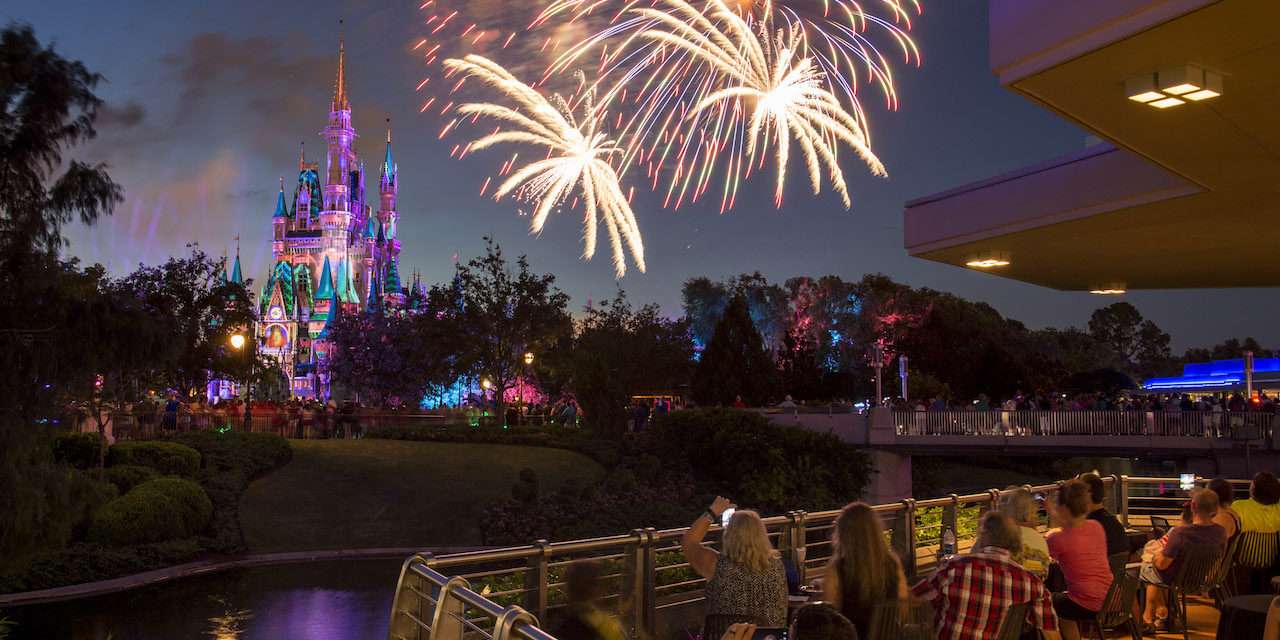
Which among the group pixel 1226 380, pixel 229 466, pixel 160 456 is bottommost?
pixel 229 466

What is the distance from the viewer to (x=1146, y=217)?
37.3ft

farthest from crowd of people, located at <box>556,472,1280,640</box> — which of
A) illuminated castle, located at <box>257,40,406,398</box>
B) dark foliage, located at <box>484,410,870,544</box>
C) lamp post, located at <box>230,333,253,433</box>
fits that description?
illuminated castle, located at <box>257,40,406,398</box>

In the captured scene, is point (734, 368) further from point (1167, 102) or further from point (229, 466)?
point (1167, 102)

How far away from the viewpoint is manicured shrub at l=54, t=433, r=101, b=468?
26984 millimetres

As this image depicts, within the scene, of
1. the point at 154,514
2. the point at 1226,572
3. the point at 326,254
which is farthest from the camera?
the point at 326,254

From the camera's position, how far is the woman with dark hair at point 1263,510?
961 centimetres

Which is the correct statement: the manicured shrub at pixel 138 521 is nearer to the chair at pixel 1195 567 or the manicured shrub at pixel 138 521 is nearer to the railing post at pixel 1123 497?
the railing post at pixel 1123 497

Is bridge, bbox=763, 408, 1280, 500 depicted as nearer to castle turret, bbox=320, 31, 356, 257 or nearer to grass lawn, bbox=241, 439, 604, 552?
grass lawn, bbox=241, 439, 604, 552

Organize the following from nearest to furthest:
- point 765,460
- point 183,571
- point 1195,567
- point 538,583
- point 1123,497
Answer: point 538,583 < point 1195,567 < point 1123,497 < point 183,571 < point 765,460

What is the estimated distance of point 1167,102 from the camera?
22.8ft

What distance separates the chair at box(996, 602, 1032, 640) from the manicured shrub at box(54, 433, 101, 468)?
26.5 metres

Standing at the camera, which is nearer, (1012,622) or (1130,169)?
(1012,622)

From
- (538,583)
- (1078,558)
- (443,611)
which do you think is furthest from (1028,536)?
(443,611)

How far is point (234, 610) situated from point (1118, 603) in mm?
17151
